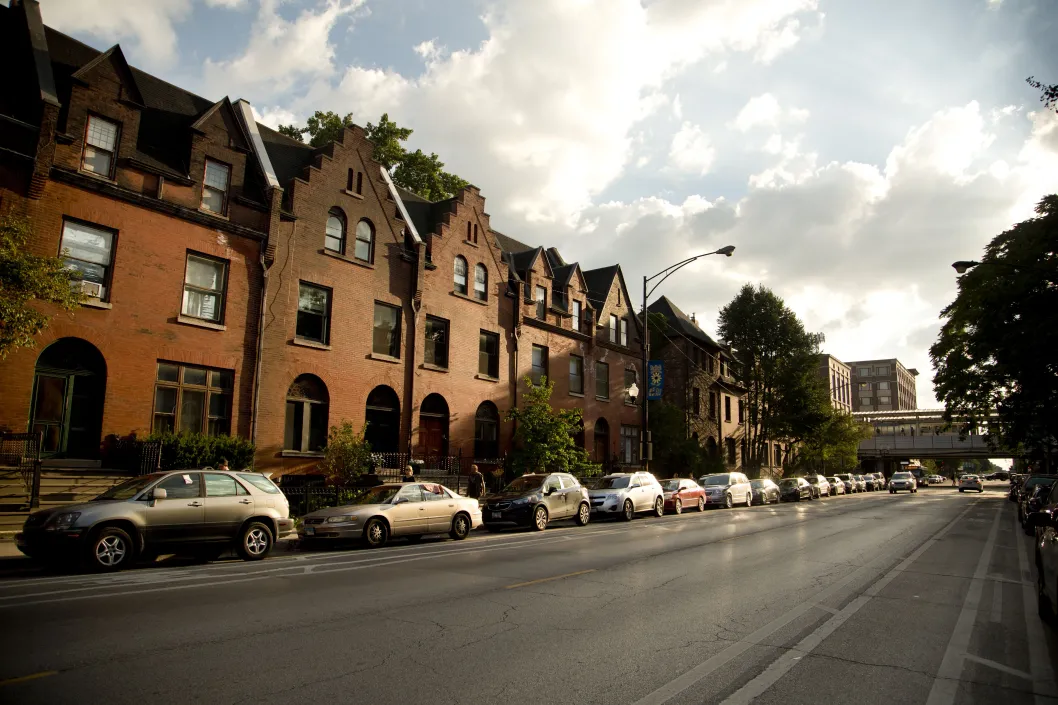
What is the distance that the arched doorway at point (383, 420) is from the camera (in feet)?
77.4

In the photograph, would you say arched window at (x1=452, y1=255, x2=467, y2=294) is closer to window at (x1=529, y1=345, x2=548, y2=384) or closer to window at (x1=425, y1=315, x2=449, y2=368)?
window at (x1=425, y1=315, x2=449, y2=368)

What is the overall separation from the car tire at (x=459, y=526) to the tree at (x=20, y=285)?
9216mm

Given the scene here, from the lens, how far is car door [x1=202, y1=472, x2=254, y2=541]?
1160 cm

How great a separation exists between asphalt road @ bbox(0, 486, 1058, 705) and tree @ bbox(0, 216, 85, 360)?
4.94m

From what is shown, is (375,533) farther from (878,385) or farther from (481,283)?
(878,385)

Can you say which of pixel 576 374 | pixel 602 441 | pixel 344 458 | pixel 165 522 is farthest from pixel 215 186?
pixel 602 441

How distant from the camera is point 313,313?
22.1 meters

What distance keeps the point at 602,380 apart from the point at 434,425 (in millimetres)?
12694

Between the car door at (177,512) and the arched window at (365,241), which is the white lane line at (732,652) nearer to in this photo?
the car door at (177,512)

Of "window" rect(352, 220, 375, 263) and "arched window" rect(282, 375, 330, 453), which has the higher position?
"window" rect(352, 220, 375, 263)

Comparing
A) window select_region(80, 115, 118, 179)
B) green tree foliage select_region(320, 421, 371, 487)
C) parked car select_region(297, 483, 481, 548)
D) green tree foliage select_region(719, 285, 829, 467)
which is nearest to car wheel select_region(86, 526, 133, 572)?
parked car select_region(297, 483, 481, 548)

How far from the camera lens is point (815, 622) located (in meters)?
7.13

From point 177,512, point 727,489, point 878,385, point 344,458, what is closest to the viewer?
Result: point 177,512

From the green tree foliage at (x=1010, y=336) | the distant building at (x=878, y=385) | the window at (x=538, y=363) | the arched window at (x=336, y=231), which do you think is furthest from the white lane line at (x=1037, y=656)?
the distant building at (x=878, y=385)
